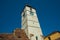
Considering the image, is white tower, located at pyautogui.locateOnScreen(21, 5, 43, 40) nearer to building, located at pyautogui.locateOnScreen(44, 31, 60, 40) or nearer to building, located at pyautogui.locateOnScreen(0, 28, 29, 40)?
building, located at pyautogui.locateOnScreen(0, 28, 29, 40)

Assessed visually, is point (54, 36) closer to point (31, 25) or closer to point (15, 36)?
point (31, 25)

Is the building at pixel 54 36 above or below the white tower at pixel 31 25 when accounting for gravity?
below

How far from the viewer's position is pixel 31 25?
73.7 feet

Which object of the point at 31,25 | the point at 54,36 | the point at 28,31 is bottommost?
the point at 54,36

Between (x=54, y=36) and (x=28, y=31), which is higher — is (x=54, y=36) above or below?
below

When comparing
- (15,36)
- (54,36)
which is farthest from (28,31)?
(54,36)

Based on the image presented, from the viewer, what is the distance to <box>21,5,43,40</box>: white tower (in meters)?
21.0

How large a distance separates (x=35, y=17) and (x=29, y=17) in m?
1.61

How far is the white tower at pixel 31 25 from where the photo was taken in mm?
21038

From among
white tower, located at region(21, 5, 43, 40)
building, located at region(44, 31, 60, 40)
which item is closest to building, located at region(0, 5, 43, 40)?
white tower, located at region(21, 5, 43, 40)

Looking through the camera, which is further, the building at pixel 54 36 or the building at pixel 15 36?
the building at pixel 54 36

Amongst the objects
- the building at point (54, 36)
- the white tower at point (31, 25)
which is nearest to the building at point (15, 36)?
the white tower at point (31, 25)

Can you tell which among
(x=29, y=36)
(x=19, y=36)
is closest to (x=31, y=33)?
(x=29, y=36)

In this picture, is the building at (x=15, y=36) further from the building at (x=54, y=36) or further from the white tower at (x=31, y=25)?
the building at (x=54, y=36)
